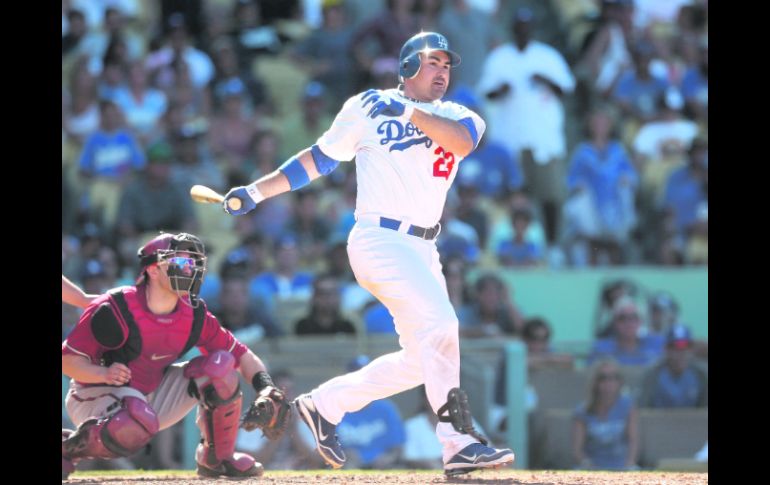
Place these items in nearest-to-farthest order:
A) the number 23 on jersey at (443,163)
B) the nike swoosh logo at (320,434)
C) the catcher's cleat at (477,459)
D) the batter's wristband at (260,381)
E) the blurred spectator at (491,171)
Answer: the catcher's cleat at (477,459)
the number 23 on jersey at (443,163)
the nike swoosh logo at (320,434)
the batter's wristband at (260,381)
the blurred spectator at (491,171)

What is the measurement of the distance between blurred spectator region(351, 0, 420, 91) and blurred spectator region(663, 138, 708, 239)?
9.53 feet

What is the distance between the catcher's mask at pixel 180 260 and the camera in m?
6.24

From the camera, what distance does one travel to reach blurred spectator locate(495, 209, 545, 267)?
38.1ft

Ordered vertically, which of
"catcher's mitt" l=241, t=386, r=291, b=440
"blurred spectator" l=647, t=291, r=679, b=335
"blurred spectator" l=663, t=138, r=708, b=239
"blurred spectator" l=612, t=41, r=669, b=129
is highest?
"blurred spectator" l=612, t=41, r=669, b=129

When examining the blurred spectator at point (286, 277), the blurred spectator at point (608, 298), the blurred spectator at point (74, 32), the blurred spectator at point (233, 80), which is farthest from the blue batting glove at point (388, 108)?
the blurred spectator at point (74, 32)

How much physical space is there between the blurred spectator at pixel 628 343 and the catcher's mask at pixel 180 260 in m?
4.43

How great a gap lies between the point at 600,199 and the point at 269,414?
676 cm

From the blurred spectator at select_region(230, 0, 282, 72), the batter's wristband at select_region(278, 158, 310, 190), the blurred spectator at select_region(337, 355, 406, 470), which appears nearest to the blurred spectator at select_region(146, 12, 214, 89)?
the blurred spectator at select_region(230, 0, 282, 72)

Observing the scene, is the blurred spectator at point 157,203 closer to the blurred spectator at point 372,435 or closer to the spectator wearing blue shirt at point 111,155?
the spectator wearing blue shirt at point 111,155

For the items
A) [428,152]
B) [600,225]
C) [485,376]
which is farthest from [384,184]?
[600,225]

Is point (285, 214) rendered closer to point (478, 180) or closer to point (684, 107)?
point (478, 180)

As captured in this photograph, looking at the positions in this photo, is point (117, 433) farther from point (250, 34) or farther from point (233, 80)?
point (250, 34)

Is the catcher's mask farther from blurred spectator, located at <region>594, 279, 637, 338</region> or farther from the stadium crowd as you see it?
blurred spectator, located at <region>594, 279, 637, 338</region>

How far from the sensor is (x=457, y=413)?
5.82m
